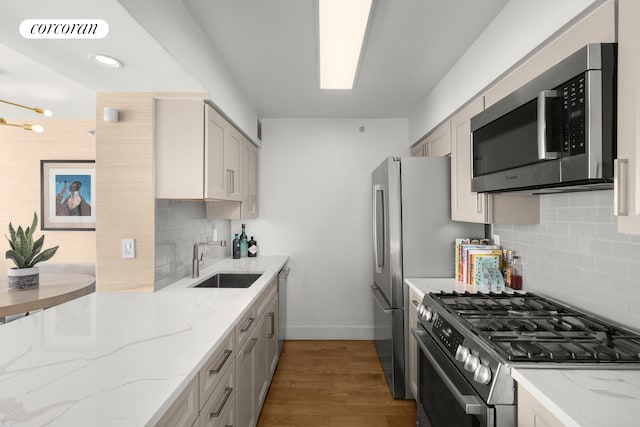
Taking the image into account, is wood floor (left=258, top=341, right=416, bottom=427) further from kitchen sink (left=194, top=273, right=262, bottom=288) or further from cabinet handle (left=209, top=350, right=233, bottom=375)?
cabinet handle (left=209, top=350, right=233, bottom=375)

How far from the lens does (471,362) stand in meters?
1.29

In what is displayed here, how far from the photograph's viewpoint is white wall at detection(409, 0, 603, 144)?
4.44 ft

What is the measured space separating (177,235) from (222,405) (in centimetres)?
132

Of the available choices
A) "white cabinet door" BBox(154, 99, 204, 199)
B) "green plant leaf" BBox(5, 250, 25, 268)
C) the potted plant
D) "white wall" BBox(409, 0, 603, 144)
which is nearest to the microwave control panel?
"white wall" BBox(409, 0, 603, 144)

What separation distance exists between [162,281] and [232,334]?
0.84 m

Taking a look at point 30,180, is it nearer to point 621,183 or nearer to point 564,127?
point 564,127

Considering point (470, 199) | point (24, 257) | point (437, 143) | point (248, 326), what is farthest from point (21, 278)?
point (437, 143)

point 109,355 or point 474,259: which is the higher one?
point 474,259

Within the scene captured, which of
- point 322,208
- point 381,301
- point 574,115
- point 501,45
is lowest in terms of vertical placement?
point 381,301

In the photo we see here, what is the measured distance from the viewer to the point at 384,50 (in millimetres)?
2230

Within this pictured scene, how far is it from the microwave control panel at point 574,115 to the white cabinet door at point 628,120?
0.30 feet

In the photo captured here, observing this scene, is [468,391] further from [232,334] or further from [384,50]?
[384,50]

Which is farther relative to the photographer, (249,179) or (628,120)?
(249,179)

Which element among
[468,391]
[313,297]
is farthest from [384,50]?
[313,297]
